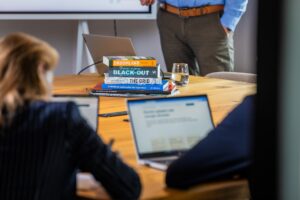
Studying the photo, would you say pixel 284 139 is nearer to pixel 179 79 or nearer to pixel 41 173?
pixel 41 173

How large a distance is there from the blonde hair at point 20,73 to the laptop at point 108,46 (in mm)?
1367

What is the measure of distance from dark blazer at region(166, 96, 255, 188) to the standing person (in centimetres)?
229

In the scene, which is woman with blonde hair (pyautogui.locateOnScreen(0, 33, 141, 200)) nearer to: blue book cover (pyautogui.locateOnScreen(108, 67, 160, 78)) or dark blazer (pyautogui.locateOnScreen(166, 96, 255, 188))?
dark blazer (pyautogui.locateOnScreen(166, 96, 255, 188))

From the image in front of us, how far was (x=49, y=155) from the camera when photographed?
1.09 meters

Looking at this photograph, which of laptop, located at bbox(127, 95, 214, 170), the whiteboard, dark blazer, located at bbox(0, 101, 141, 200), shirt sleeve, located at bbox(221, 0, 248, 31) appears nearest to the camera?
dark blazer, located at bbox(0, 101, 141, 200)

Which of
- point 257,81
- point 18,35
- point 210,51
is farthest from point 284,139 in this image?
point 210,51

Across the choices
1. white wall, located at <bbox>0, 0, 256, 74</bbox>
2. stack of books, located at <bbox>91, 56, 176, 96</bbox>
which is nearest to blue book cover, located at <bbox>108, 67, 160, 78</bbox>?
stack of books, located at <bbox>91, 56, 176, 96</bbox>

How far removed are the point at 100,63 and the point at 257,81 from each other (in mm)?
2276

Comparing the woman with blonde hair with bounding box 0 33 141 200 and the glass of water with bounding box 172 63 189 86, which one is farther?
the glass of water with bounding box 172 63 189 86

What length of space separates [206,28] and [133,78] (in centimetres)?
147

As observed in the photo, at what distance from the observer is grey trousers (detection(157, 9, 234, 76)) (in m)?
3.49

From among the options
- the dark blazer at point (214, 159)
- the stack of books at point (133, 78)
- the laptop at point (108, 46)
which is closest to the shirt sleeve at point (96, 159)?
the dark blazer at point (214, 159)

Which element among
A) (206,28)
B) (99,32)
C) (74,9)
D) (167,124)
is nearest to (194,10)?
(206,28)

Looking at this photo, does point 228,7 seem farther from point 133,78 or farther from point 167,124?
point 167,124
